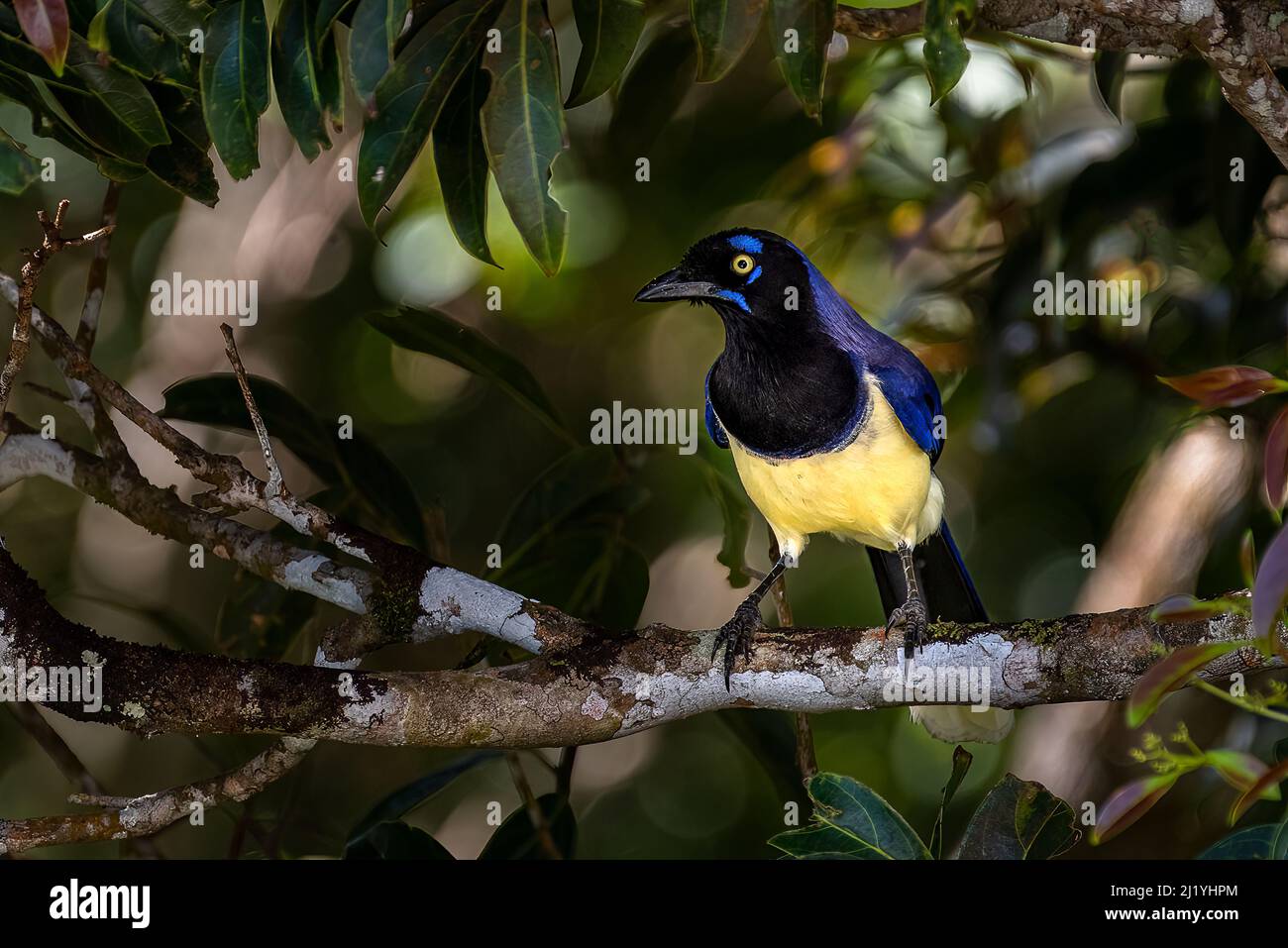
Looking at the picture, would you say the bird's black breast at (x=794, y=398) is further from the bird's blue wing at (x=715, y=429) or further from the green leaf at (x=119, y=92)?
the green leaf at (x=119, y=92)

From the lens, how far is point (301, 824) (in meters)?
3.86

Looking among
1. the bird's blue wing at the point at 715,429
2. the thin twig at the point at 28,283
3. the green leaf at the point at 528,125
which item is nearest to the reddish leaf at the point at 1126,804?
the green leaf at the point at 528,125

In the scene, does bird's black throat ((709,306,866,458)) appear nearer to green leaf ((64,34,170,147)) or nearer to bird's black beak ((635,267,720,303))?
bird's black beak ((635,267,720,303))

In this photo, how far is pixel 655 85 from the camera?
399cm

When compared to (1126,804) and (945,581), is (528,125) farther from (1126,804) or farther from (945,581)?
(1126,804)

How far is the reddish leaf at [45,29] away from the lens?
2.02 metres

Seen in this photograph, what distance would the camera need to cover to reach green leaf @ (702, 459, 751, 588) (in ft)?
11.5

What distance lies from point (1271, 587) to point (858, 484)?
145cm

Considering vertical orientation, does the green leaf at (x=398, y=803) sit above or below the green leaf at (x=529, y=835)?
above

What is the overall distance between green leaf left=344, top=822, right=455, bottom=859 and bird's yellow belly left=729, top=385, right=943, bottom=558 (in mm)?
1138

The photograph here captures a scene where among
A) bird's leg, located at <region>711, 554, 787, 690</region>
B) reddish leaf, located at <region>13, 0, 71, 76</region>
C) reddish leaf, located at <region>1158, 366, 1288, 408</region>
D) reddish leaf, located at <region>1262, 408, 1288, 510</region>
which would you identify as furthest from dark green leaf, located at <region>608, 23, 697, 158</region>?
reddish leaf, located at <region>1262, 408, 1288, 510</region>

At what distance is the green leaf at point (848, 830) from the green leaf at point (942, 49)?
137 centimetres

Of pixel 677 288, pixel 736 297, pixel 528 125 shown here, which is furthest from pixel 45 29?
pixel 736 297

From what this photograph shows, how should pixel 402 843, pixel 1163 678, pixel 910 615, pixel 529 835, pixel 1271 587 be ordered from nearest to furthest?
pixel 1271 587
pixel 1163 678
pixel 910 615
pixel 402 843
pixel 529 835
